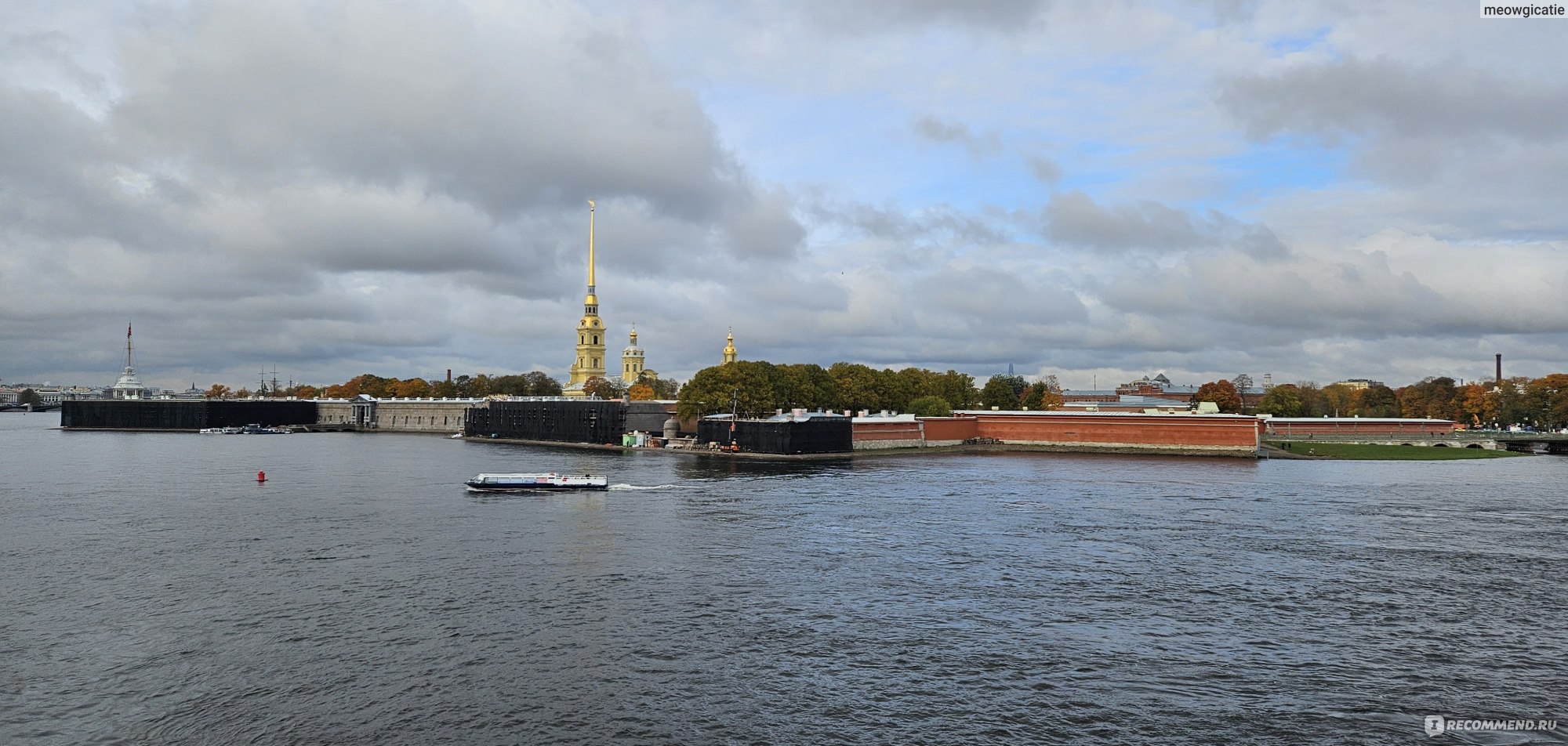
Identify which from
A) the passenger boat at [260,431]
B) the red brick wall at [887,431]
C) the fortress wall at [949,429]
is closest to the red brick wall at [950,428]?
the fortress wall at [949,429]

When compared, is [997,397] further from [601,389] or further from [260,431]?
[260,431]

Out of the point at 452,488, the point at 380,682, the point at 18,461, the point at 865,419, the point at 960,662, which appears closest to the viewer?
the point at 380,682

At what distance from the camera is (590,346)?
616ft

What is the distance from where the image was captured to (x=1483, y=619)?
25.1m

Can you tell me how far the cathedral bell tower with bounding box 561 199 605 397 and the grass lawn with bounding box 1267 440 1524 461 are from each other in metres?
128

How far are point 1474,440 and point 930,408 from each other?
5841 cm

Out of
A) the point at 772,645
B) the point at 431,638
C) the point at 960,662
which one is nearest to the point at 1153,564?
the point at 960,662

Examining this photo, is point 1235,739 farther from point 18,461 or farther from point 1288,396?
point 1288,396

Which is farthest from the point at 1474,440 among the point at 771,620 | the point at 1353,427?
the point at 771,620

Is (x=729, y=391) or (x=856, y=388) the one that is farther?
(x=856, y=388)

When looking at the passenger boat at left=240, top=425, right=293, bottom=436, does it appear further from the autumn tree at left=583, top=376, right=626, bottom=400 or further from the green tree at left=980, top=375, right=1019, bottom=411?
the green tree at left=980, top=375, right=1019, bottom=411

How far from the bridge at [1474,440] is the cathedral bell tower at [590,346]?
408 ft

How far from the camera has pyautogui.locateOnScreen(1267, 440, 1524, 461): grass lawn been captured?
84.2 meters

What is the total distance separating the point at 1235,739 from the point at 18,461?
8989 centimetres
